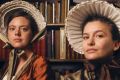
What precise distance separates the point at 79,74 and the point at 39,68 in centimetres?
18

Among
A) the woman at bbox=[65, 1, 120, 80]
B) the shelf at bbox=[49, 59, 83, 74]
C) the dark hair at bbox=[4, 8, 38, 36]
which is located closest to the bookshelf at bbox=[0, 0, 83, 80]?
the shelf at bbox=[49, 59, 83, 74]

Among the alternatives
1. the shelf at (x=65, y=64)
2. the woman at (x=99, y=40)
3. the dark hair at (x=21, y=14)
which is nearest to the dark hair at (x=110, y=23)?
the woman at (x=99, y=40)

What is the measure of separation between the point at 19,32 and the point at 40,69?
0.57 ft

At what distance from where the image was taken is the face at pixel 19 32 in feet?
5.60

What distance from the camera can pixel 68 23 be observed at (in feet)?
5.49

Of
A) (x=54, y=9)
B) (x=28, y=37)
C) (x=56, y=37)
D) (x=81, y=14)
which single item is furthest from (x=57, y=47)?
(x=81, y=14)

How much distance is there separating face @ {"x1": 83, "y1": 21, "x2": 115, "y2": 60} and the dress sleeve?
0.67 ft

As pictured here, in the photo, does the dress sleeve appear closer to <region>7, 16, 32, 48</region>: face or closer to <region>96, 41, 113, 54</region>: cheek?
<region>7, 16, 32, 48</region>: face

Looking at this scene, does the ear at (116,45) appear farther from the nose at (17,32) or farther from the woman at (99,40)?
the nose at (17,32)

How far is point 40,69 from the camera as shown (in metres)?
1.69

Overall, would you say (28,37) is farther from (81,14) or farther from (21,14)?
(81,14)

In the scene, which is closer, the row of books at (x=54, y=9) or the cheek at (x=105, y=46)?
the cheek at (x=105, y=46)

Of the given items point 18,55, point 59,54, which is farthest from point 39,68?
point 59,54

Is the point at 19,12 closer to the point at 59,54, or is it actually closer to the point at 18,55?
the point at 18,55
